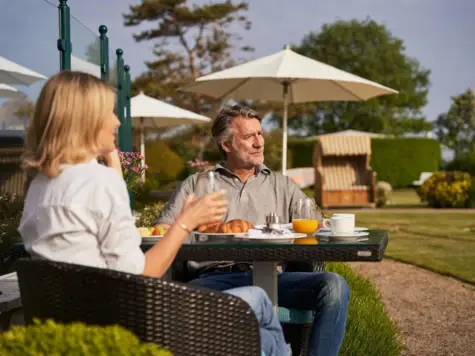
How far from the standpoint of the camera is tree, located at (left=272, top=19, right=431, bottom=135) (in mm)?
53375

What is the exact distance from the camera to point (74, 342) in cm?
198

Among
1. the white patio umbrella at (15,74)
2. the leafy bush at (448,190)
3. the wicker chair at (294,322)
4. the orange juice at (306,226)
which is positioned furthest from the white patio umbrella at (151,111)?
the orange juice at (306,226)

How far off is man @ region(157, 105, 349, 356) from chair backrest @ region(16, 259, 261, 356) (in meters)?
1.33

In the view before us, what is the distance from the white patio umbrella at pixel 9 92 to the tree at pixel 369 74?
4797 cm

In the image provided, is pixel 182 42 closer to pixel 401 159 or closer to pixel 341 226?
pixel 401 159

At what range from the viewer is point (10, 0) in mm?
5254

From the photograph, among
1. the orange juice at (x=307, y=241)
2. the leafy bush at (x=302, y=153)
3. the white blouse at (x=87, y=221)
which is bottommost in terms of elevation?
the orange juice at (x=307, y=241)

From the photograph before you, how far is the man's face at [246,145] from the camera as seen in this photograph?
421cm

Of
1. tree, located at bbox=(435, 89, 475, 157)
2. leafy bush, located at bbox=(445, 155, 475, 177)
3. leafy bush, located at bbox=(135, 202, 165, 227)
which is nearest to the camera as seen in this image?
leafy bush, located at bbox=(135, 202, 165, 227)

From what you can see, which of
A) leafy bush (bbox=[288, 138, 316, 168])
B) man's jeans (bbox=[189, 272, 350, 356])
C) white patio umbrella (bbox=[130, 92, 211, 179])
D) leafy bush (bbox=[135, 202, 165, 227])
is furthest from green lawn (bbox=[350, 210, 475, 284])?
leafy bush (bbox=[288, 138, 316, 168])

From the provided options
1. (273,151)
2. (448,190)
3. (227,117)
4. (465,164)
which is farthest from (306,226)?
(273,151)

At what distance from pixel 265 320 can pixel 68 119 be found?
0.94 meters

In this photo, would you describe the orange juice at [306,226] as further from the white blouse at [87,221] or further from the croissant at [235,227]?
the white blouse at [87,221]

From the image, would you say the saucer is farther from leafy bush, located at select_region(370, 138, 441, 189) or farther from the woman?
leafy bush, located at select_region(370, 138, 441, 189)
